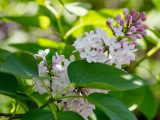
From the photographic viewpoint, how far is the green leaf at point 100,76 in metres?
0.92

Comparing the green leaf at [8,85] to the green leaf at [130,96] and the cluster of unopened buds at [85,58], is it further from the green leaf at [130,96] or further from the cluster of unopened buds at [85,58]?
the green leaf at [130,96]

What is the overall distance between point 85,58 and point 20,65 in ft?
0.55

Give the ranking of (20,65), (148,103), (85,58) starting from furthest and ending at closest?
(148,103) → (85,58) → (20,65)

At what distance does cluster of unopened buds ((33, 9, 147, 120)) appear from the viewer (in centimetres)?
94

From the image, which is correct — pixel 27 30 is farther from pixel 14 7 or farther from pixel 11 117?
pixel 11 117

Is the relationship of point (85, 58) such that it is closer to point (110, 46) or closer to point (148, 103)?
point (110, 46)

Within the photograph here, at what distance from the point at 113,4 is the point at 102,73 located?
346 centimetres

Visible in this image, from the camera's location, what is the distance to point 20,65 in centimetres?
85

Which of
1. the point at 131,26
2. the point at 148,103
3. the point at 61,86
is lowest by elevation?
the point at 148,103

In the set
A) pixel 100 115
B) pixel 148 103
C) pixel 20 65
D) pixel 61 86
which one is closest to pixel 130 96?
pixel 148 103

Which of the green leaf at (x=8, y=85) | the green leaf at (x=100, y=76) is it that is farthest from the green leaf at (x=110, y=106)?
the green leaf at (x=8, y=85)

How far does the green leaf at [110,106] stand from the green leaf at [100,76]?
3cm

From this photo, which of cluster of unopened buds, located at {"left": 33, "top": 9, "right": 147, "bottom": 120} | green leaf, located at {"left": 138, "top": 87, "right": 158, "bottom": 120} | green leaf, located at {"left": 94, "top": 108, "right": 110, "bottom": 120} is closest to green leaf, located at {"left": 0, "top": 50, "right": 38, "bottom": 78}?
cluster of unopened buds, located at {"left": 33, "top": 9, "right": 147, "bottom": 120}

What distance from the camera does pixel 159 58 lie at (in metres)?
4.25
